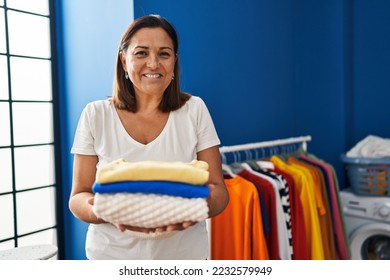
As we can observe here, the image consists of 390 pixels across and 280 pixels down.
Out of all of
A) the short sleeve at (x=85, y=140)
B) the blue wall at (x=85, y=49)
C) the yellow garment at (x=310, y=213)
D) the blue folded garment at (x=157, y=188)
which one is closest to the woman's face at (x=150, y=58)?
the short sleeve at (x=85, y=140)

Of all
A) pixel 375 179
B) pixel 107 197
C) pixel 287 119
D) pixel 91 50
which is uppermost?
pixel 91 50

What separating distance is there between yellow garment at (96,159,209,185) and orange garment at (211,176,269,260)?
0.61m

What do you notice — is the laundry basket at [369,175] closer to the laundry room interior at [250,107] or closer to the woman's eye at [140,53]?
the laundry room interior at [250,107]

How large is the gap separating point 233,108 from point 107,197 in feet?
2.92

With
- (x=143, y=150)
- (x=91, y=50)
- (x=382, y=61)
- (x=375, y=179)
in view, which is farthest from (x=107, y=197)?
(x=382, y=61)

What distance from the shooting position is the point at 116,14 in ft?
3.18

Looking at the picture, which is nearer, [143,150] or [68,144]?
[143,150]

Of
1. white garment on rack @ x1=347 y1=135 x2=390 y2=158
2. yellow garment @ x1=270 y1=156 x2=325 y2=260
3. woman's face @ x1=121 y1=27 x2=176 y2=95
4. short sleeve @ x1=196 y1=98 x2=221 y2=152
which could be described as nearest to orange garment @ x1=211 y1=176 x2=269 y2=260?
yellow garment @ x1=270 y1=156 x2=325 y2=260

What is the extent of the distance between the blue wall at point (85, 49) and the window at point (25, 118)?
0.04m

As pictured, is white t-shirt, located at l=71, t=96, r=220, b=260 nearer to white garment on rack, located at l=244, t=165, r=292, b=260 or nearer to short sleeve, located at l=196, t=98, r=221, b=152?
short sleeve, located at l=196, t=98, r=221, b=152

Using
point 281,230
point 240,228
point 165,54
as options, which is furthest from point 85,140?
point 281,230

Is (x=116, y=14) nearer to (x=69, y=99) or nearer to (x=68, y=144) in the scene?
(x=69, y=99)

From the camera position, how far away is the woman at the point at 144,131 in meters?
0.63

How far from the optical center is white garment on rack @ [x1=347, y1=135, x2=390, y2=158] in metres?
1.46
